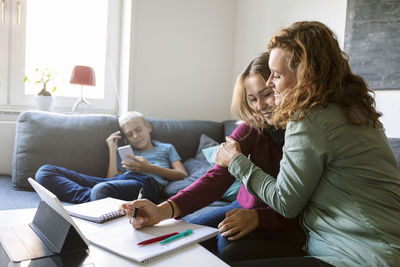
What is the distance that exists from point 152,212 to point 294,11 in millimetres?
2053

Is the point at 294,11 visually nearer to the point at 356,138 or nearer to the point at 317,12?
the point at 317,12

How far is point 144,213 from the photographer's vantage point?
0.93m

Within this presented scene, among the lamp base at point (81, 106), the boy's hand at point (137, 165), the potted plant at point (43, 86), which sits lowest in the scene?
the boy's hand at point (137, 165)

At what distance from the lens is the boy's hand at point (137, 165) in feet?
6.83

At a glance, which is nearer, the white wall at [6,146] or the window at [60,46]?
the white wall at [6,146]

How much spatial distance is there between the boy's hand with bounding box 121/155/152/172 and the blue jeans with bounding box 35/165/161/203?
10 cm

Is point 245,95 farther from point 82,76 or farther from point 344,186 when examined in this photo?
point 82,76

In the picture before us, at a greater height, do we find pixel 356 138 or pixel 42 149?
pixel 356 138

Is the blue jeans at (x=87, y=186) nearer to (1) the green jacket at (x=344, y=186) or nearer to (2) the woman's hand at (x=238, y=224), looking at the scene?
(2) the woman's hand at (x=238, y=224)

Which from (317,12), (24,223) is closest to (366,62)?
(317,12)

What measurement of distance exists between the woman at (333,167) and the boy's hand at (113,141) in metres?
1.49

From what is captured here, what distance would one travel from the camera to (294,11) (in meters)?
2.47

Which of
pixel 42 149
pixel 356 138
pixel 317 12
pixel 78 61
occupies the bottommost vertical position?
pixel 42 149

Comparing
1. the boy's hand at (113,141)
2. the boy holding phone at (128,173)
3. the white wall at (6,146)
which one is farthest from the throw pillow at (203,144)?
the white wall at (6,146)
